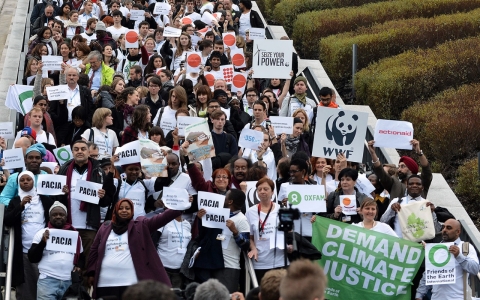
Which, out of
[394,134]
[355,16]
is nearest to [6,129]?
[394,134]

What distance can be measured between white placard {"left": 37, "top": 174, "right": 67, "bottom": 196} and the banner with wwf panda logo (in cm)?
347

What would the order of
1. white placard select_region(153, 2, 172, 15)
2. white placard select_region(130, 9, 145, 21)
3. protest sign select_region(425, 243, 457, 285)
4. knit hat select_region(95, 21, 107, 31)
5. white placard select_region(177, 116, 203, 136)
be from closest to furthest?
1. protest sign select_region(425, 243, 457, 285)
2. white placard select_region(177, 116, 203, 136)
3. knit hat select_region(95, 21, 107, 31)
4. white placard select_region(130, 9, 145, 21)
5. white placard select_region(153, 2, 172, 15)

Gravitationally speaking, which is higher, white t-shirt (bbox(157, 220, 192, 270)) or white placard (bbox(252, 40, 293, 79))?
white placard (bbox(252, 40, 293, 79))

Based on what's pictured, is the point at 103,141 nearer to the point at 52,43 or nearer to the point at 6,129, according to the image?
the point at 6,129

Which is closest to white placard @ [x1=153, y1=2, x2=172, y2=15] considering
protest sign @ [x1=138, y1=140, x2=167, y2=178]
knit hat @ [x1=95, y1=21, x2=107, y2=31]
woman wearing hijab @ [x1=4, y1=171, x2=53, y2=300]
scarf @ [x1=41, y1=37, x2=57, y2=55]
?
knit hat @ [x1=95, y1=21, x2=107, y2=31]

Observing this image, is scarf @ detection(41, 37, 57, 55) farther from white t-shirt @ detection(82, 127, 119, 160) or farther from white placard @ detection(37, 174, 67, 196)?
white placard @ detection(37, 174, 67, 196)

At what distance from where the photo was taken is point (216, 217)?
12734 millimetres

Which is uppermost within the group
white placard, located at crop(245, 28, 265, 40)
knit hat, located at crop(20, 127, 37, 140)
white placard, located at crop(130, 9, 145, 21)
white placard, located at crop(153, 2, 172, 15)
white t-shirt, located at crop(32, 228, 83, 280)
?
→ white placard, located at crop(153, 2, 172, 15)

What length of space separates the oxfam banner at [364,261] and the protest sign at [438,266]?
20 centimetres

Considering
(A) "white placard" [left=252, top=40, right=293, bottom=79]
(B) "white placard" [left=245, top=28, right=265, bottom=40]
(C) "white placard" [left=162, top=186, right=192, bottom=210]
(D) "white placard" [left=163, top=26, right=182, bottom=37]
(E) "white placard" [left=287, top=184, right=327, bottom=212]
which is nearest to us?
(C) "white placard" [left=162, top=186, right=192, bottom=210]

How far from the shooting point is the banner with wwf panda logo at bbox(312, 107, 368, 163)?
15.0 m

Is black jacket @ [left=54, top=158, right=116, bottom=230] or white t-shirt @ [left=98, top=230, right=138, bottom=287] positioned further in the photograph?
black jacket @ [left=54, top=158, right=116, bottom=230]

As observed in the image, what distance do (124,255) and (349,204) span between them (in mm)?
2832

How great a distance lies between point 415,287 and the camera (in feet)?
43.5
